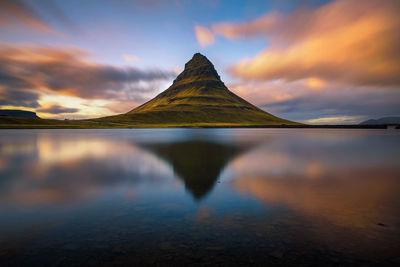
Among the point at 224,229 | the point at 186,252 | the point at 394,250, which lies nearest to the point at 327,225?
the point at 394,250

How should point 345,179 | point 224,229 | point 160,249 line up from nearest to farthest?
point 160,249
point 224,229
point 345,179

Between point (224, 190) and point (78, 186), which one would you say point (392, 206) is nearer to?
point (224, 190)

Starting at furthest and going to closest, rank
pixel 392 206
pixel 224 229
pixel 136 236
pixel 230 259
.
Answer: pixel 392 206 → pixel 224 229 → pixel 136 236 → pixel 230 259

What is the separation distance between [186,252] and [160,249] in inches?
38.5

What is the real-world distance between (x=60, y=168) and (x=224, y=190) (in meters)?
19.7

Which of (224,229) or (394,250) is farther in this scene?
(224,229)

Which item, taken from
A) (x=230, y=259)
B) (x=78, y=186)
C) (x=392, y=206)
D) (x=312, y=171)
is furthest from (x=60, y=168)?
(x=392, y=206)

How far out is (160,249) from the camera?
298 inches

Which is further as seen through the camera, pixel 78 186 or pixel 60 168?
pixel 60 168

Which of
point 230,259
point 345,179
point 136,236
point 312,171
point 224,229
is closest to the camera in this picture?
point 230,259

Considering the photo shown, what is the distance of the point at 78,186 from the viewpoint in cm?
1628

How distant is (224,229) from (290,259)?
9.63 feet

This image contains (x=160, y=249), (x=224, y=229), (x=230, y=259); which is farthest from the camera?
(x=224, y=229)

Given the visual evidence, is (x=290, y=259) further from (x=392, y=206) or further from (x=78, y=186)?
(x=78, y=186)
